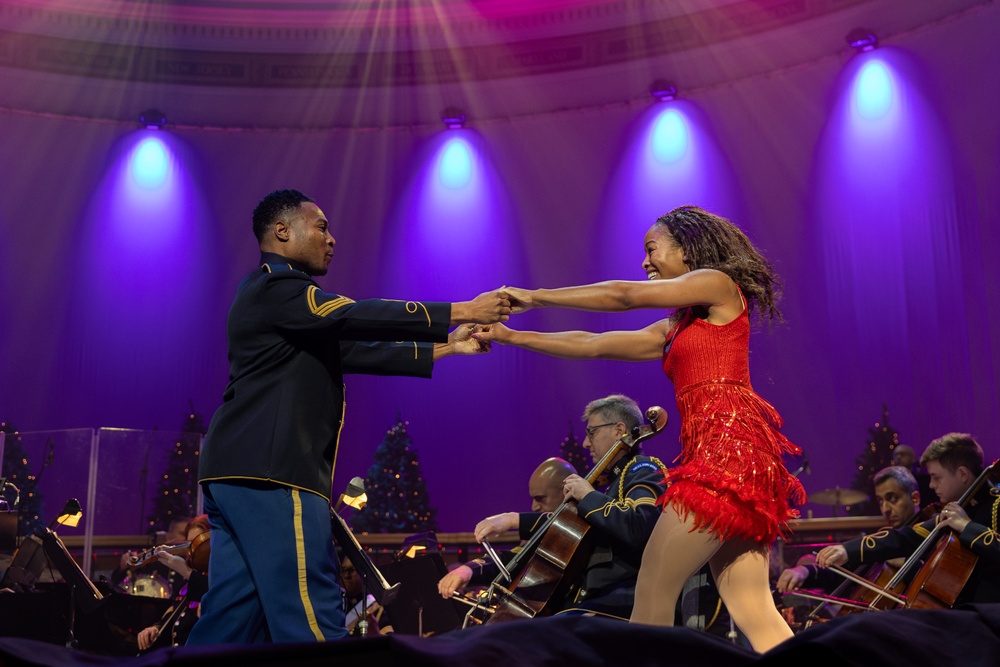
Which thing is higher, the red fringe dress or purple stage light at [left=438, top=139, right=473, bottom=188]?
purple stage light at [left=438, top=139, right=473, bottom=188]

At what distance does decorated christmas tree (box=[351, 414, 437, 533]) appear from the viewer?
28.5 ft

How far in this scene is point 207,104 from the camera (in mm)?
11656

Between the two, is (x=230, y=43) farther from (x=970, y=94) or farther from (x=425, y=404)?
(x=970, y=94)

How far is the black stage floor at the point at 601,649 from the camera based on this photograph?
1.02 m

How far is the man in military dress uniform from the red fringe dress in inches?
25.8

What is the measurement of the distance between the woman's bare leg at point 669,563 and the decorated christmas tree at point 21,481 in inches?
261

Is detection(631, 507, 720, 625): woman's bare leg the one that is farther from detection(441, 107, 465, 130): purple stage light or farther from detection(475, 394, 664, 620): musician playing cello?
detection(441, 107, 465, 130): purple stage light

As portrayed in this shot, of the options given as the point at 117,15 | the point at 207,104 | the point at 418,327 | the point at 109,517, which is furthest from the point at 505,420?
the point at 418,327

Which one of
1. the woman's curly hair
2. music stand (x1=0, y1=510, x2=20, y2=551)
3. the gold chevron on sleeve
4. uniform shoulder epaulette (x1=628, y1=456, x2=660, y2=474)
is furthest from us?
music stand (x1=0, y1=510, x2=20, y2=551)

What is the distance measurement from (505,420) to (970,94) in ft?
19.0

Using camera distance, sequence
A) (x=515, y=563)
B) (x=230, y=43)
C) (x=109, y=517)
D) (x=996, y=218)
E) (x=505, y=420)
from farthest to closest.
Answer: (x=230, y=43), (x=505, y=420), (x=996, y=218), (x=109, y=517), (x=515, y=563)

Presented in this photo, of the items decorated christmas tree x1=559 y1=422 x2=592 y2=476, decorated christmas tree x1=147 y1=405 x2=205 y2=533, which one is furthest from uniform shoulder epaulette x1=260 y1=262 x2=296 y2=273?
decorated christmas tree x1=559 y1=422 x2=592 y2=476

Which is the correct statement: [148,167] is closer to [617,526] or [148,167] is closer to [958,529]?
[617,526]

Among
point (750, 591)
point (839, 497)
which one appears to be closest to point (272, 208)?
point (750, 591)
